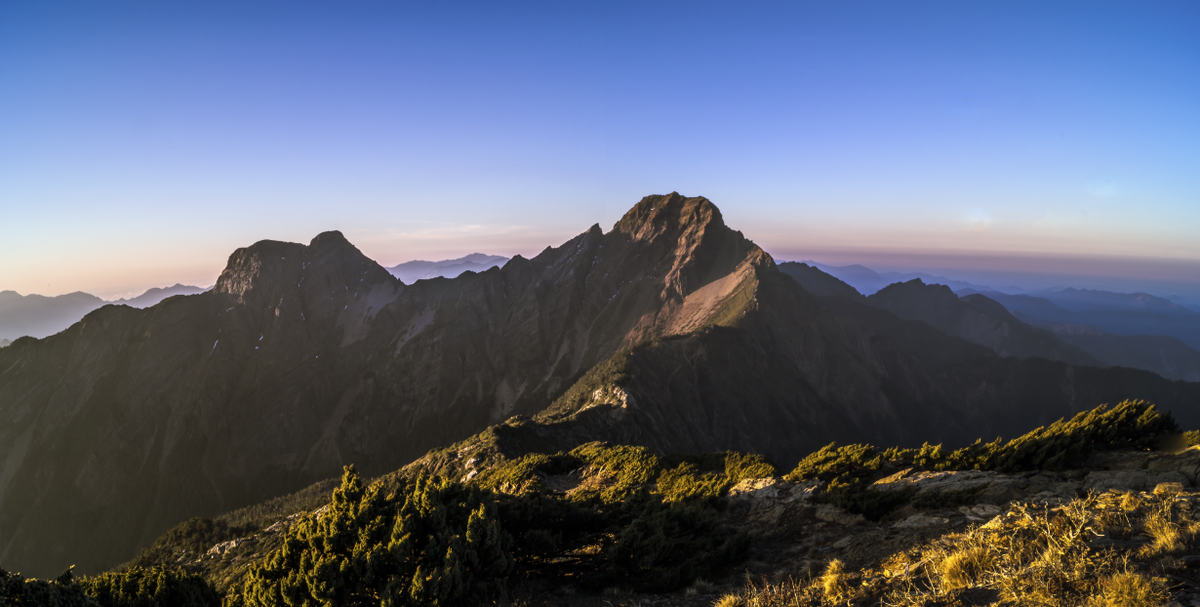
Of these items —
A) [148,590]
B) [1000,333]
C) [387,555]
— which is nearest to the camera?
[387,555]

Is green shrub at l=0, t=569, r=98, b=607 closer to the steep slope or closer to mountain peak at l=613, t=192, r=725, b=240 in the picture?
the steep slope

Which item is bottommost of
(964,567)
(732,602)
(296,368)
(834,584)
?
(296,368)

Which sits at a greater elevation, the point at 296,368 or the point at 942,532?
the point at 942,532

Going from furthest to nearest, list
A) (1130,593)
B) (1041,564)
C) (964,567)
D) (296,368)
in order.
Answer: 1. (296,368)
2. (964,567)
3. (1041,564)
4. (1130,593)

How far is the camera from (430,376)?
130m

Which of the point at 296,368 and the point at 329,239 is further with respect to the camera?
the point at 329,239

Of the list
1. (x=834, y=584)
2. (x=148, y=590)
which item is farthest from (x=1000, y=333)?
(x=148, y=590)

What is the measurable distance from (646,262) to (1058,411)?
110 m

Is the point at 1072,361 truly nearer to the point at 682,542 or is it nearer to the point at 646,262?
the point at 646,262

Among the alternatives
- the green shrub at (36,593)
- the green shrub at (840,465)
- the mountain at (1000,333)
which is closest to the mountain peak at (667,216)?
the mountain at (1000,333)

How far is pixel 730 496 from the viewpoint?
19438mm

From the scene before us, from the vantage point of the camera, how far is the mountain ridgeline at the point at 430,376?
94188 millimetres

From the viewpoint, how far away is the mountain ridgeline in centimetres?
9419

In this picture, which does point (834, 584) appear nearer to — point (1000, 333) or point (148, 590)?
point (148, 590)
